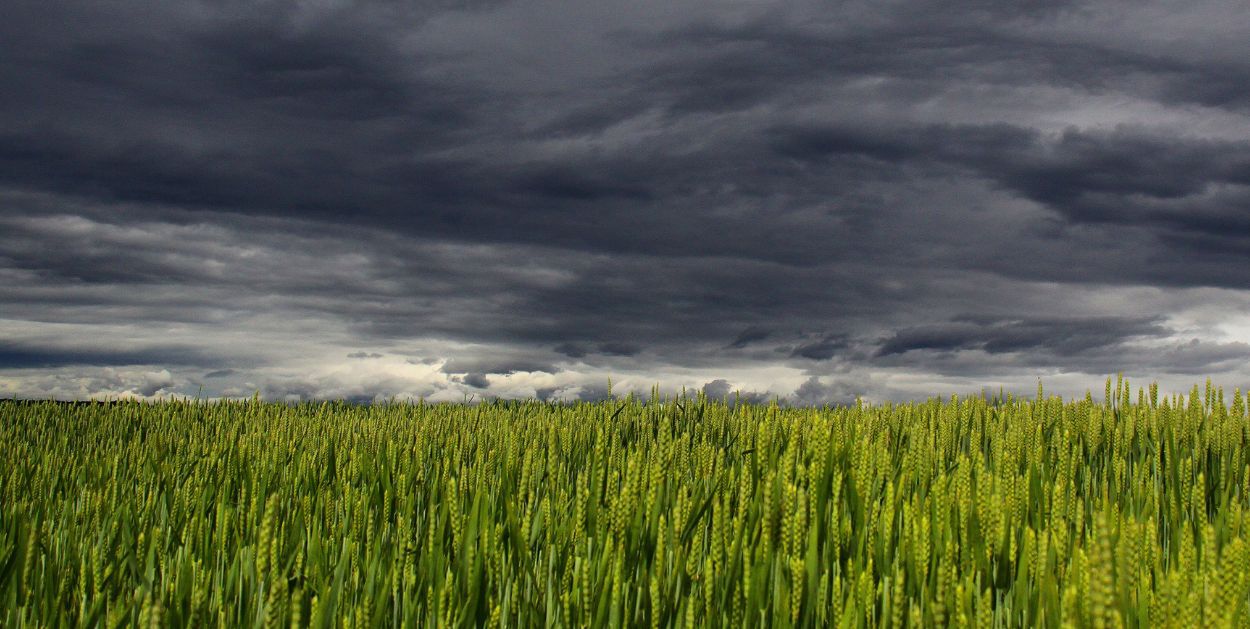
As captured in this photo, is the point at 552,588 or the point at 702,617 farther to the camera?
the point at 552,588

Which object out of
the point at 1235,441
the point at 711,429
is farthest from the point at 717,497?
the point at 1235,441

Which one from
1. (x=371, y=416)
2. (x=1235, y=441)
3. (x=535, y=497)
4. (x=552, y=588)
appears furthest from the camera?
(x=371, y=416)

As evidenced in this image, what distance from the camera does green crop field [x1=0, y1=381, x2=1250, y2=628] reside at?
2906 millimetres

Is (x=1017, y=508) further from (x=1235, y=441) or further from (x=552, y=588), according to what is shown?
(x=1235, y=441)

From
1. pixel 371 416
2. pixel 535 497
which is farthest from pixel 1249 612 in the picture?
pixel 371 416

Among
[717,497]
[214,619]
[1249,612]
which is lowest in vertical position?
[214,619]

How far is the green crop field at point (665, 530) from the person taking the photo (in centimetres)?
291

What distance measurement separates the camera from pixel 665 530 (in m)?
4.26

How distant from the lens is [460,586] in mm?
3488

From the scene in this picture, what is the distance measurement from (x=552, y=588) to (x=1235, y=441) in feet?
20.1

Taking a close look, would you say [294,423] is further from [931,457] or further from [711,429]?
[931,457]

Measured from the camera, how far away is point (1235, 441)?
6941 mm

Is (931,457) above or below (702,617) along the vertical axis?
above

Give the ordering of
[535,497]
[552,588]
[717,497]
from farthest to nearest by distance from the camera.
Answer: [535,497] < [717,497] < [552,588]
